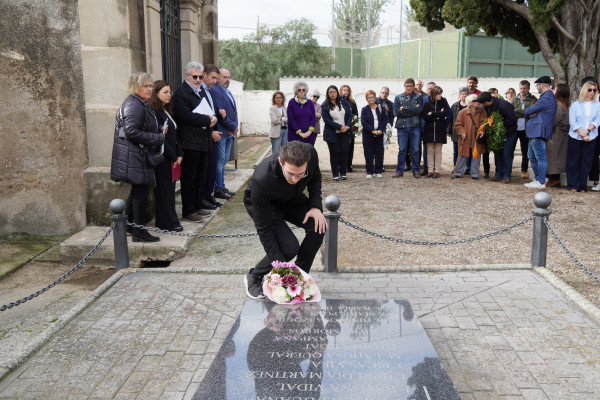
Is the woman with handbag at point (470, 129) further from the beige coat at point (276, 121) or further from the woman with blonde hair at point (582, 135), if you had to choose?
the beige coat at point (276, 121)

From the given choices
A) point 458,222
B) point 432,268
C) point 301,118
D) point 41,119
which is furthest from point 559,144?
point 41,119

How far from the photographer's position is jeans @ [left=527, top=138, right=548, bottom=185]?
32.9 feet

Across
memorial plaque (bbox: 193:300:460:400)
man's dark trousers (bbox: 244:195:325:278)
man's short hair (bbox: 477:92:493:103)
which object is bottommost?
memorial plaque (bbox: 193:300:460:400)

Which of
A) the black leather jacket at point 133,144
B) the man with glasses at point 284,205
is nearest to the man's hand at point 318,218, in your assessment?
the man with glasses at point 284,205

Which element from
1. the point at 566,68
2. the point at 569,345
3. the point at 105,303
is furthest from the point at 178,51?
the point at 566,68

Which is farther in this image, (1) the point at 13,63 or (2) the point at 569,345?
(1) the point at 13,63

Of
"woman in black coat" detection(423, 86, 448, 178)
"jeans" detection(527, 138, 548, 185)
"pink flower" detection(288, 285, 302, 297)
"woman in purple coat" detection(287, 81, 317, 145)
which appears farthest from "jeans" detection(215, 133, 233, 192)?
"jeans" detection(527, 138, 548, 185)

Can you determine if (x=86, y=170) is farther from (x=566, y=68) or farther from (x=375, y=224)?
(x=566, y=68)

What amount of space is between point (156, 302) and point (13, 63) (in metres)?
3.96

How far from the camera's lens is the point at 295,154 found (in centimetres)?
393

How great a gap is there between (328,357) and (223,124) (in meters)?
5.79

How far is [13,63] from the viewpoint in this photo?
22.2 feet

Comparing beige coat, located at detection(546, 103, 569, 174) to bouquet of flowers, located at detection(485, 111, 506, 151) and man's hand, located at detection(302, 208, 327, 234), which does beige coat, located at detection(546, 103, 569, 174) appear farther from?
man's hand, located at detection(302, 208, 327, 234)

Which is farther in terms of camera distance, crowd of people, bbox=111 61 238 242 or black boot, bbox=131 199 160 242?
black boot, bbox=131 199 160 242
